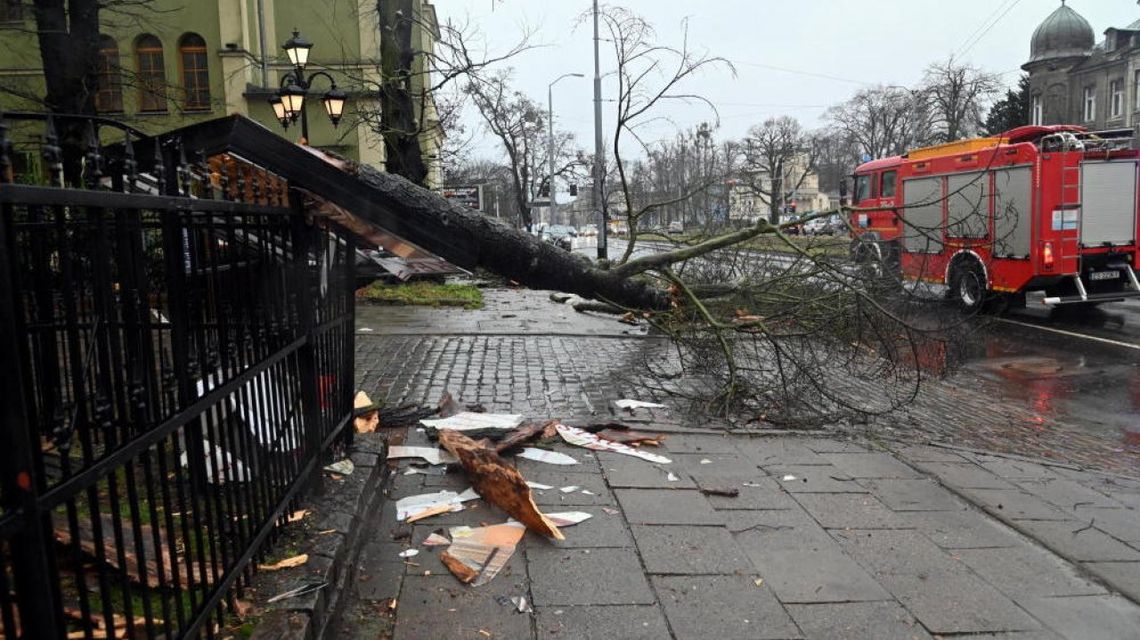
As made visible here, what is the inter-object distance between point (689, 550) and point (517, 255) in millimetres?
3313

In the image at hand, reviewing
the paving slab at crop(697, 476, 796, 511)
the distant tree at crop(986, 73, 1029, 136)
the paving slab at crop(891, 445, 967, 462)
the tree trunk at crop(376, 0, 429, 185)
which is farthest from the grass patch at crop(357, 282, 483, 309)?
the distant tree at crop(986, 73, 1029, 136)

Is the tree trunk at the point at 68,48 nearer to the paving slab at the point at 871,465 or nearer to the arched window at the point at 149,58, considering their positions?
the paving slab at the point at 871,465

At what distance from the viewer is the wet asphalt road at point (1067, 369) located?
727cm

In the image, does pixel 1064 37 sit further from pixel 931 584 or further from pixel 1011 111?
pixel 931 584

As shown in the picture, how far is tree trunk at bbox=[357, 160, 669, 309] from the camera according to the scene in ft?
13.7

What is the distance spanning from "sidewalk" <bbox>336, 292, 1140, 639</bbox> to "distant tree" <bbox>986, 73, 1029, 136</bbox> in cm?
4778

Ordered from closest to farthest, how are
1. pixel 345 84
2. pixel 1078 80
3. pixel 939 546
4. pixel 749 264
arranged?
1. pixel 939 546
2. pixel 749 264
3. pixel 345 84
4. pixel 1078 80

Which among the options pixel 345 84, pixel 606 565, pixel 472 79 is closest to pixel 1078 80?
pixel 345 84

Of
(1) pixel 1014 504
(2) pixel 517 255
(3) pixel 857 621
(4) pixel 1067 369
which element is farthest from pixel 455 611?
(4) pixel 1067 369

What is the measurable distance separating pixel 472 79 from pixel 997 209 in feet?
31.3

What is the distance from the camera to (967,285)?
47.9 feet

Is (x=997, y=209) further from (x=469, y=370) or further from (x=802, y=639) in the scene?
(x=802, y=639)

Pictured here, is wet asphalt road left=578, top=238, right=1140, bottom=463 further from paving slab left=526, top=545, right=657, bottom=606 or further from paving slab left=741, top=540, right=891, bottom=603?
paving slab left=526, top=545, right=657, bottom=606

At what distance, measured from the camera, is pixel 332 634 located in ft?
9.49
